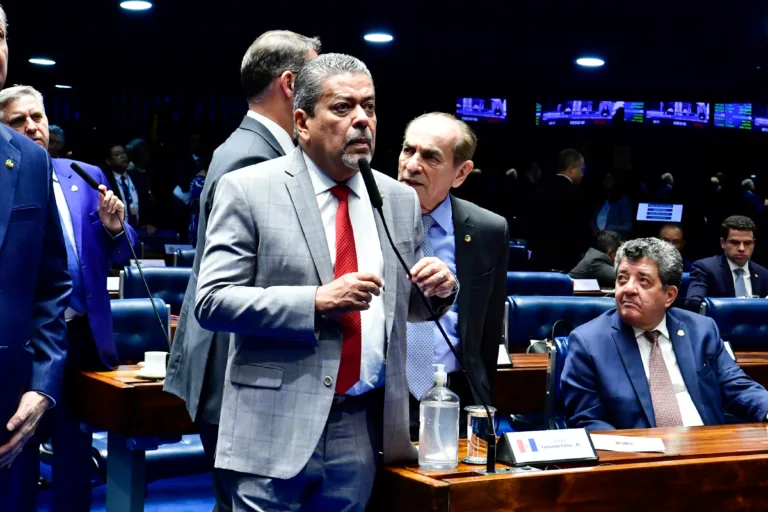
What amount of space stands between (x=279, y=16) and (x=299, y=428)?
780 cm

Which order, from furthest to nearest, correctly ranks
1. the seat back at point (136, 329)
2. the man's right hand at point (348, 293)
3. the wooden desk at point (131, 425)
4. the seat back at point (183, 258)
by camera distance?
the seat back at point (183, 258) → the seat back at point (136, 329) → the wooden desk at point (131, 425) → the man's right hand at point (348, 293)

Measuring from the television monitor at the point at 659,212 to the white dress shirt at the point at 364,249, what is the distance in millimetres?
10613

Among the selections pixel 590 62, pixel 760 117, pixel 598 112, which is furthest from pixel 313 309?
pixel 760 117

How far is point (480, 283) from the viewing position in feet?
9.85

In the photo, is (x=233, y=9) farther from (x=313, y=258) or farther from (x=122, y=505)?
(x=313, y=258)

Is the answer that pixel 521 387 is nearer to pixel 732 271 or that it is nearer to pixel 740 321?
pixel 740 321

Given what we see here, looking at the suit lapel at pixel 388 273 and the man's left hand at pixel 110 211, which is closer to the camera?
the suit lapel at pixel 388 273

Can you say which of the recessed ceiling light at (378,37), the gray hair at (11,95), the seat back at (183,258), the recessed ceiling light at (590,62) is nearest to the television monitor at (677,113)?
the recessed ceiling light at (590,62)

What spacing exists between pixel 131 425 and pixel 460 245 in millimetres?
1216

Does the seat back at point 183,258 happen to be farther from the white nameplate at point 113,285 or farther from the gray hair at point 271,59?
the gray hair at point 271,59

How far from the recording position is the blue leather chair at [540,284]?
245 inches

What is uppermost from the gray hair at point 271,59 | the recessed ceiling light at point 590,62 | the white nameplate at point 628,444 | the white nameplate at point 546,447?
the recessed ceiling light at point 590,62

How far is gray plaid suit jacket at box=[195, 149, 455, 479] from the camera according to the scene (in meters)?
1.99

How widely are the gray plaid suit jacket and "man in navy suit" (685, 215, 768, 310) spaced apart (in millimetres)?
5390
